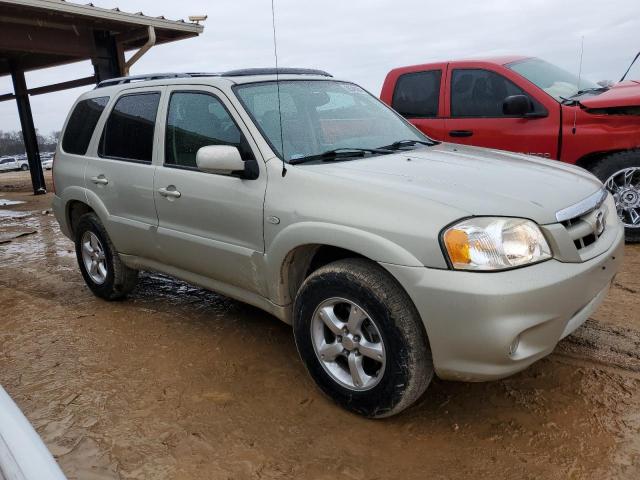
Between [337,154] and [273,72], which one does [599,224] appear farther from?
[273,72]

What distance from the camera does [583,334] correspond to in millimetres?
3498

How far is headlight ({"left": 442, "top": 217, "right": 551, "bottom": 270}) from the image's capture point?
228 cm

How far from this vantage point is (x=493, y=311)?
221 cm

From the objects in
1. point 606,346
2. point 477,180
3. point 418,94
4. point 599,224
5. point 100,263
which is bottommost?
point 606,346

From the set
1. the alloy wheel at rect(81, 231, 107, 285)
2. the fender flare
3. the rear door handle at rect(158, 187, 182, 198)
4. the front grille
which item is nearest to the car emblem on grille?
the front grille

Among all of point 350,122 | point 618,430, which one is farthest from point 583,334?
point 350,122

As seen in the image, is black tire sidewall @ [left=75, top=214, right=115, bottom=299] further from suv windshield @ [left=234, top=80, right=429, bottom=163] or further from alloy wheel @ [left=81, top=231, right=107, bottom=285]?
suv windshield @ [left=234, top=80, right=429, bottom=163]

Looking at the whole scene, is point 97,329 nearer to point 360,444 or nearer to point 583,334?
point 360,444

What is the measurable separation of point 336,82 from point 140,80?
1557 millimetres

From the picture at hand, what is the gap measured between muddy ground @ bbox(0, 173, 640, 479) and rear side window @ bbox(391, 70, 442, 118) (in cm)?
286

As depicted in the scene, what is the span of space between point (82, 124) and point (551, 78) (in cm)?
477

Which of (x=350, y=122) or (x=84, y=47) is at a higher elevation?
(x=84, y=47)

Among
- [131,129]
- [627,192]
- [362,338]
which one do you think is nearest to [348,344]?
[362,338]

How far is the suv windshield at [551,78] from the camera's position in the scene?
5.63 meters
